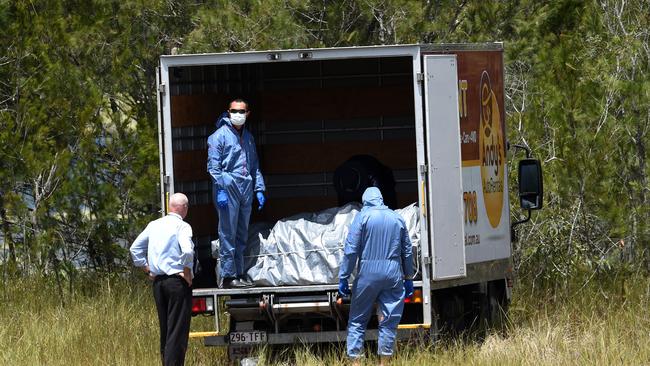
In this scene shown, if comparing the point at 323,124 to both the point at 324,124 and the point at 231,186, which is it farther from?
the point at 231,186

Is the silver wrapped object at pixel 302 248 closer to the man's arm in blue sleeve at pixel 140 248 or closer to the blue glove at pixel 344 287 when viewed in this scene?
the blue glove at pixel 344 287

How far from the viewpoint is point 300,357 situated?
38.5ft

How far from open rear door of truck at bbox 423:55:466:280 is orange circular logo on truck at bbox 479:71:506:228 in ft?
3.25

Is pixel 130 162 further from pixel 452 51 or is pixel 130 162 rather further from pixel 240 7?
pixel 452 51

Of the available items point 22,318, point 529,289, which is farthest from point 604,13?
point 22,318

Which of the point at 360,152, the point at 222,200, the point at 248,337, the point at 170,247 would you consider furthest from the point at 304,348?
the point at 360,152

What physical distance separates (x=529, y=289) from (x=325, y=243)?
4.48m

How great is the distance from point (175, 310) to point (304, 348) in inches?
51.8

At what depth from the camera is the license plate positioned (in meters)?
12.1

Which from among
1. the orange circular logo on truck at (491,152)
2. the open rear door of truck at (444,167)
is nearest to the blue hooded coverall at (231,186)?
the open rear door of truck at (444,167)

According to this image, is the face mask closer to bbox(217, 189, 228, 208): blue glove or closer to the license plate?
bbox(217, 189, 228, 208): blue glove

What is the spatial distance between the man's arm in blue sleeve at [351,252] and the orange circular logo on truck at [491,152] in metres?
1.88

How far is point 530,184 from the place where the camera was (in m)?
13.8

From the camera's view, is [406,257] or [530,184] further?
[530,184]
